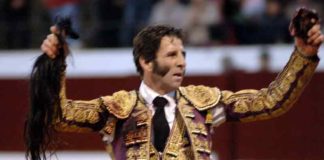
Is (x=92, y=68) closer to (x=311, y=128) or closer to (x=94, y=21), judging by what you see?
(x=94, y=21)

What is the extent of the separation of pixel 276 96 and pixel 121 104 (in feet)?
2.01

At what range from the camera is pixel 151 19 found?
8.44 meters

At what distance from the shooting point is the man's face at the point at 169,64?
4273mm

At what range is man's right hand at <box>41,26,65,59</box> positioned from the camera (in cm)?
408

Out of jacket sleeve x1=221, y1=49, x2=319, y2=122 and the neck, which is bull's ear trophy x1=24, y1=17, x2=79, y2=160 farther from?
jacket sleeve x1=221, y1=49, x2=319, y2=122

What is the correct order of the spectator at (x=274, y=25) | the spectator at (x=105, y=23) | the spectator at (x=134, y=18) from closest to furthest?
the spectator at (x=274, y=25)
the spectator at (x=134, y=18)
the spectator at (x=105, y=23)

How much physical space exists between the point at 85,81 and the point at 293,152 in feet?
5.54

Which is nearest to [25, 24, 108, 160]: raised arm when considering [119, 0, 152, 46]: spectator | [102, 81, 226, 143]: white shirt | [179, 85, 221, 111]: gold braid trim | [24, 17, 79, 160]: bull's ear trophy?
[24, 17, 79, 160]: bull's ear trophy

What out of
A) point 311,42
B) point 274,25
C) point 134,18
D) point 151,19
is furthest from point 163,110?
point 134,18

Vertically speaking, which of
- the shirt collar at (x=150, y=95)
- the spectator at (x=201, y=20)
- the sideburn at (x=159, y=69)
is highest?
Result: the spectator at (x=201, y=20)

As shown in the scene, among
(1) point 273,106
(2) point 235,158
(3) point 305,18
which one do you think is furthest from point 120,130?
(2) point 235,158

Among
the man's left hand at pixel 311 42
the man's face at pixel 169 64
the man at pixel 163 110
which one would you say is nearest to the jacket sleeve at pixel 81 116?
the man at pixel 163 110

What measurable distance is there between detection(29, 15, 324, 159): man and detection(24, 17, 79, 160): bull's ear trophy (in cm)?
5

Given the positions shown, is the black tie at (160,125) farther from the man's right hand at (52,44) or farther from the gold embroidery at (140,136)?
the man's right hand at (52,44)
